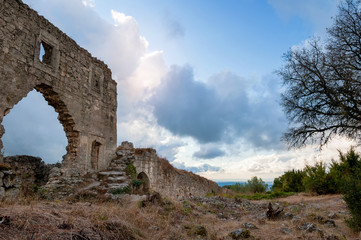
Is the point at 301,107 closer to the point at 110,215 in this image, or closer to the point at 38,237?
the point at 110,215

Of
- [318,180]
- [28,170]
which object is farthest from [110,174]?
[318,180]

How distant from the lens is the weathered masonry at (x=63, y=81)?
8344mm

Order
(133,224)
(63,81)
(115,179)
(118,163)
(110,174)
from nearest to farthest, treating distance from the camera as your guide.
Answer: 1. (133,224)
2. (63,81)
3. (115,179)
4. (110,174)
5. (118,163)

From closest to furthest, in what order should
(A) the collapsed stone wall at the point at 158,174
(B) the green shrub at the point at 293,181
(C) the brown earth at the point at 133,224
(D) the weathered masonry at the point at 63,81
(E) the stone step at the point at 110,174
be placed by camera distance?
(C) the brown earth at the point at 133,224 → (D) the weathered masonry at the point at 63,81 → (E) the stone step at the point at 110,174 → (A) the collapsed stone wall at the point at 158,174 → (B) the green shrub at the point at 293,181

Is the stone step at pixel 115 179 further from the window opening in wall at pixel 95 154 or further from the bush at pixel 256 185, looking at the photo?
the bush at pixel 256 185

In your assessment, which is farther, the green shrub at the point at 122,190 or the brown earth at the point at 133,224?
the green shrub at the point at 122,190

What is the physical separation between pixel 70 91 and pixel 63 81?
1.61 ft

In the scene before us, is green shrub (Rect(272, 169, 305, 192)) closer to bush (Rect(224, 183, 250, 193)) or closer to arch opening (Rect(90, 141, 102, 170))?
bush (Rect(224, 183, 250, 193))

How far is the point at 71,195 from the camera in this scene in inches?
364

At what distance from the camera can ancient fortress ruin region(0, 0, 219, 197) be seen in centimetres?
836

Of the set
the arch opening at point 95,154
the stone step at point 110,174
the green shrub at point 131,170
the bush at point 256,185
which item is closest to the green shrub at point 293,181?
the bush at point 256,185

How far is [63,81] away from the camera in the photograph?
10.3 meters

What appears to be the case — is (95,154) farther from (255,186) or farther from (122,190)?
(255,186)

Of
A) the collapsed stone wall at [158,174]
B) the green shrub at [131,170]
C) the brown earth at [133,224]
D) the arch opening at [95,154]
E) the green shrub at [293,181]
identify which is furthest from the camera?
the green shrub at [293,181]
